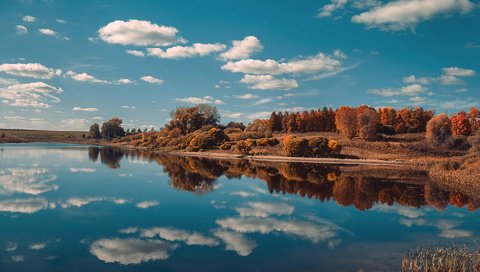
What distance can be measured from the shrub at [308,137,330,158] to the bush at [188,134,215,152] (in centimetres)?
3353

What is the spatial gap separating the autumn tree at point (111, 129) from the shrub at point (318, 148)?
14508 cm

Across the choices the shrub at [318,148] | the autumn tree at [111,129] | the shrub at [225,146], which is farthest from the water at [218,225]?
the autumn tree at [111,129]

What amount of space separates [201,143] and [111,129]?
111375 millimetres

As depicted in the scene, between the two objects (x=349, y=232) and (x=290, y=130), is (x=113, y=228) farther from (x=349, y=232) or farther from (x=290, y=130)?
(x=290, y=130)

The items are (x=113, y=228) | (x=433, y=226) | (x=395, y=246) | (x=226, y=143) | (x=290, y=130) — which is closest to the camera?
(x=395, y=246)

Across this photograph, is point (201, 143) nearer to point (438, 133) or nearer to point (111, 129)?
point (438, 133)

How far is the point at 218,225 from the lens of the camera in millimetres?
18391

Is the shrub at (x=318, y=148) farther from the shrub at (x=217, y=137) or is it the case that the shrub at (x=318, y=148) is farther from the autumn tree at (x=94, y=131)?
the autumn tree at (x=94, y=131)

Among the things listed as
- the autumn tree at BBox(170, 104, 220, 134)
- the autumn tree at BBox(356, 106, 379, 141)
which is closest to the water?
the autumn tree at BBox(356, 106, 379, 141)

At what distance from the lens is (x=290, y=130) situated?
129625 millimetres

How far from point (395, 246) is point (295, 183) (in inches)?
833

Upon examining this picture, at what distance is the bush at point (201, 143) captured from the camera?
9875 centimetres

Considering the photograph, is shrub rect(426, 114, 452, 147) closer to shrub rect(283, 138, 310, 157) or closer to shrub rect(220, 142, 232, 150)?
shrub rect(283, 138, 310, 157)

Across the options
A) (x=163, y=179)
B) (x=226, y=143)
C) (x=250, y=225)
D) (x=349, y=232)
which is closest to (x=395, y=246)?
(x=349, y=232)
